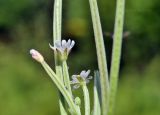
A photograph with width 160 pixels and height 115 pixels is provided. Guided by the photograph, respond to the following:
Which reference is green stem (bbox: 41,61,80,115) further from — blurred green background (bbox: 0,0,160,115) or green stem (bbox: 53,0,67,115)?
blurred green background (bbox: 0,0,160,115)

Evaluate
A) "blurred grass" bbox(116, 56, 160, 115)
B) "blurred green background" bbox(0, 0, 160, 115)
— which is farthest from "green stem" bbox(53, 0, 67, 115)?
"blurred grass" bbox(116, 56, 160, 115)

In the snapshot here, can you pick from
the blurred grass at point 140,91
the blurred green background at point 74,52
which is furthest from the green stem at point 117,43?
the blurred grass at point 140,91

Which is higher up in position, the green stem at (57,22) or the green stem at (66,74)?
the green stem at (57,22)

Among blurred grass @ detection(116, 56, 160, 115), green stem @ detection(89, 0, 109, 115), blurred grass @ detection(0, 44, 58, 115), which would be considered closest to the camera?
green stem @ detection(89, 0, 109, 115)

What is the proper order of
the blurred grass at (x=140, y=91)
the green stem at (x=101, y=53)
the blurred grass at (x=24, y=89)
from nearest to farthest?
the green stem at (x=101, y=53)
the blurred grass at (x=140, y=91)
the blurred grass at (x=24, y=89)

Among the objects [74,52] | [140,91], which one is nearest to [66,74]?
[140,91]

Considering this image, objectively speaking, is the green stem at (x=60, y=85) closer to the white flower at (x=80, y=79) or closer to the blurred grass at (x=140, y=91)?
the white flower at (x=80, y=79)
